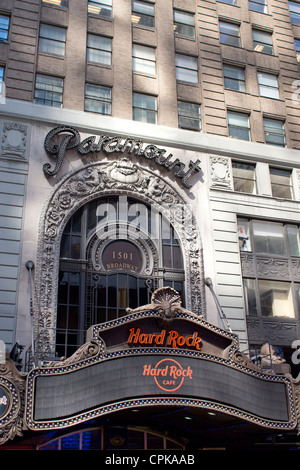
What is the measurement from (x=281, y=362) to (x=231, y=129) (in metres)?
13.1

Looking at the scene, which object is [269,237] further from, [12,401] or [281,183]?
[12,401]

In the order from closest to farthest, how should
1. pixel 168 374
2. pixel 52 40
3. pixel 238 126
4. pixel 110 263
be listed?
pixel 168 374 → pixel 110 263 → pixel 52 40 → pixel 238 126

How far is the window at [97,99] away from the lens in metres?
24.1

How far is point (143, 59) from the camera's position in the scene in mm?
26406

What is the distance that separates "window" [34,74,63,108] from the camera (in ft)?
76.4

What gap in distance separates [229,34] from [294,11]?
20.9 feet

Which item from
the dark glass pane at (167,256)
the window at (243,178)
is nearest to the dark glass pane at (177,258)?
the dark glass pane at (167,256)

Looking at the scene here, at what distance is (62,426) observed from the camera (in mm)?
13914

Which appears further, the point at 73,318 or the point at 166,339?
the point at 73,318

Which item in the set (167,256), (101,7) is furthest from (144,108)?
(167,256)

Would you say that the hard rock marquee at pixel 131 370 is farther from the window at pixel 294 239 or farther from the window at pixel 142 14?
the window at pixel 142 14
